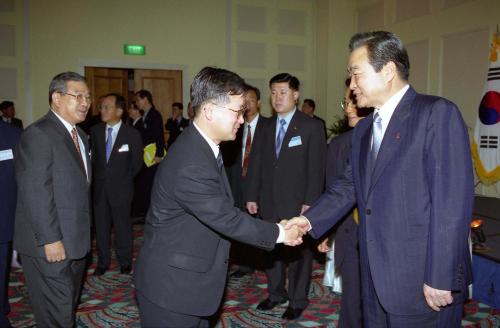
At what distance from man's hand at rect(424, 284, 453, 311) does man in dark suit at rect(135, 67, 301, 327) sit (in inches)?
30.6

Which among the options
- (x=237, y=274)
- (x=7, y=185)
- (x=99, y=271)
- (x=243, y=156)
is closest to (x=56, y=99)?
(x=7, y=185)

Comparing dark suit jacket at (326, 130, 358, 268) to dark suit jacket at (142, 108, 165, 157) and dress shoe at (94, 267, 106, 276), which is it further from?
dark suit jacket at (142, 108, 165, 157)

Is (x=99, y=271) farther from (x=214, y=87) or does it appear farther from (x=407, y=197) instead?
(x=407, y=197)

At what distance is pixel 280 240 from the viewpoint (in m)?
2.22

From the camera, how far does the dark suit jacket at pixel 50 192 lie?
A: 7.89 ft

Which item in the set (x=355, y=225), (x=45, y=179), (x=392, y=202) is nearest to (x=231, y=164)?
(x=355, y=225)

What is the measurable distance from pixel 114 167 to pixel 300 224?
8.72 ft

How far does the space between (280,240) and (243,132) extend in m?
2.48

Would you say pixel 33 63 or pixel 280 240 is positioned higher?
pixel 33 63

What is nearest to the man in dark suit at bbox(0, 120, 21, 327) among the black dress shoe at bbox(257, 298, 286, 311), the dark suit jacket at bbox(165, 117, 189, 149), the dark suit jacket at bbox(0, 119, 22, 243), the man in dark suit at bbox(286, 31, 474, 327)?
the dark suit jacket at bbox(0, 119, 22, 243)

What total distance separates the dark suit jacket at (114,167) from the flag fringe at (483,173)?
17.4 ft

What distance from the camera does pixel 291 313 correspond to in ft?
11.4

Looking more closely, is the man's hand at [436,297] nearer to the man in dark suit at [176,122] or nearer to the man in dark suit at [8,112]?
the man in dark suit at [176,122]

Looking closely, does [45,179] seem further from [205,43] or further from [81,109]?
[205,43]
